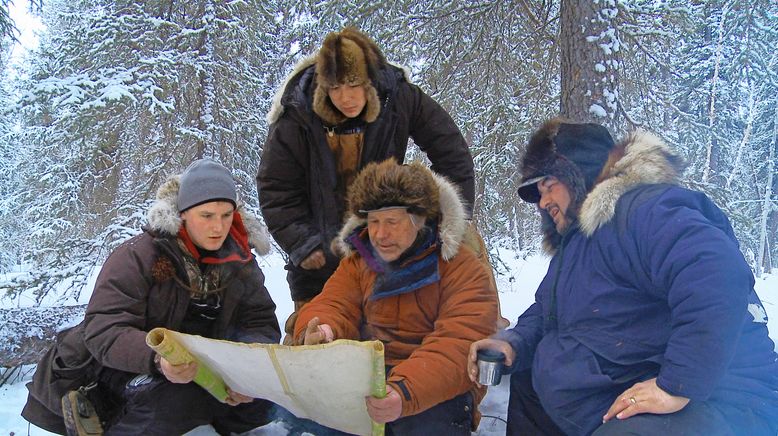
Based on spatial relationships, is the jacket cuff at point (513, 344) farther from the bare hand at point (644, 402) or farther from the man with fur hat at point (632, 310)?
the bare hand at point (644, 402)

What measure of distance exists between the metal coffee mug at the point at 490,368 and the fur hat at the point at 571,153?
742 millimetres

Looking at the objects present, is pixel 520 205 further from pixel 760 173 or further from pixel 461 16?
pixel 760 173

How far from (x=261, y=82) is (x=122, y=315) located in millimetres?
5869

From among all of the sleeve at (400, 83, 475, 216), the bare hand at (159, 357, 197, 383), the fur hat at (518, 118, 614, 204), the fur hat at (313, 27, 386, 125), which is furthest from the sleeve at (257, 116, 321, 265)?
the fur hat at (518, 118, 614, 204)

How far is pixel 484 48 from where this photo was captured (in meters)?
5.80

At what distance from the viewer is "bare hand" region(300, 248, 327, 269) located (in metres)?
3.09

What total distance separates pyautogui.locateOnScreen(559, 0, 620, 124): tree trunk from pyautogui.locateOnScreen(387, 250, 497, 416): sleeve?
8.03 ft

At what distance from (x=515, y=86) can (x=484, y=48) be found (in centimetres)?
65

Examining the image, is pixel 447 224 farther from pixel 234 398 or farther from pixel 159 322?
pixel 159 322

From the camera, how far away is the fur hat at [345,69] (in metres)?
2.85

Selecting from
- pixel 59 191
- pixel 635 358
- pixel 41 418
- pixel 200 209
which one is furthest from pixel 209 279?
pixel 59 191

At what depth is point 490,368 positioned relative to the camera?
2.12 meters

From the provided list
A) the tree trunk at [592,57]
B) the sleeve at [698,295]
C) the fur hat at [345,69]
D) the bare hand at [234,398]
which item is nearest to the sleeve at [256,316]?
the bare hand at [234,398]

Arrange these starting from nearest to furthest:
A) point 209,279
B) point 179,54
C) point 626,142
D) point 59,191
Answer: point 626,142
point 209,279
point 179,54
point 59,191
